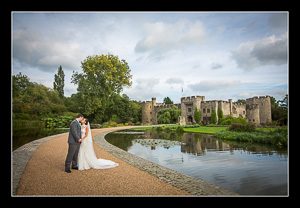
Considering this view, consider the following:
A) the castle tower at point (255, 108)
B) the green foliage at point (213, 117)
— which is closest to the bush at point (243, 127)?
the castle tower at point (255, 108)

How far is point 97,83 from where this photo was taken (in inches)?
1009

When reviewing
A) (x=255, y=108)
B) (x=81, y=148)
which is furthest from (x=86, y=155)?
(x=255, y=108)

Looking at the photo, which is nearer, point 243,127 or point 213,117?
point 243,127

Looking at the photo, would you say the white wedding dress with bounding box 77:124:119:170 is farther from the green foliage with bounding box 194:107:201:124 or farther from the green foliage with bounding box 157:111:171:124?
the green foliage with bounding box 194:107:201:124

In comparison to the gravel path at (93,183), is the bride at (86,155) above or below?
above

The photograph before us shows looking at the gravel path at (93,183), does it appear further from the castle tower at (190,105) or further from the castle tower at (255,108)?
the castle tower at (190,105)

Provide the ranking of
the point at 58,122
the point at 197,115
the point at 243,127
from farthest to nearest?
the point at 197,115
the point at 58,122
the point at 243,127

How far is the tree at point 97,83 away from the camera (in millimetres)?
24891

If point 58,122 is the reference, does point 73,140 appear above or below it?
above

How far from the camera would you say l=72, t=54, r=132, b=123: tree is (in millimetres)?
24891

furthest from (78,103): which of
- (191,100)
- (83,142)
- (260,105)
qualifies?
(260,105)

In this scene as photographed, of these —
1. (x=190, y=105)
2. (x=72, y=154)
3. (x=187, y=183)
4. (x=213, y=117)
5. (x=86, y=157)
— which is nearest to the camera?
(x=187, y=183)

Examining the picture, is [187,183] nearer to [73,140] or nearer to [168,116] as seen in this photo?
[73,140]
